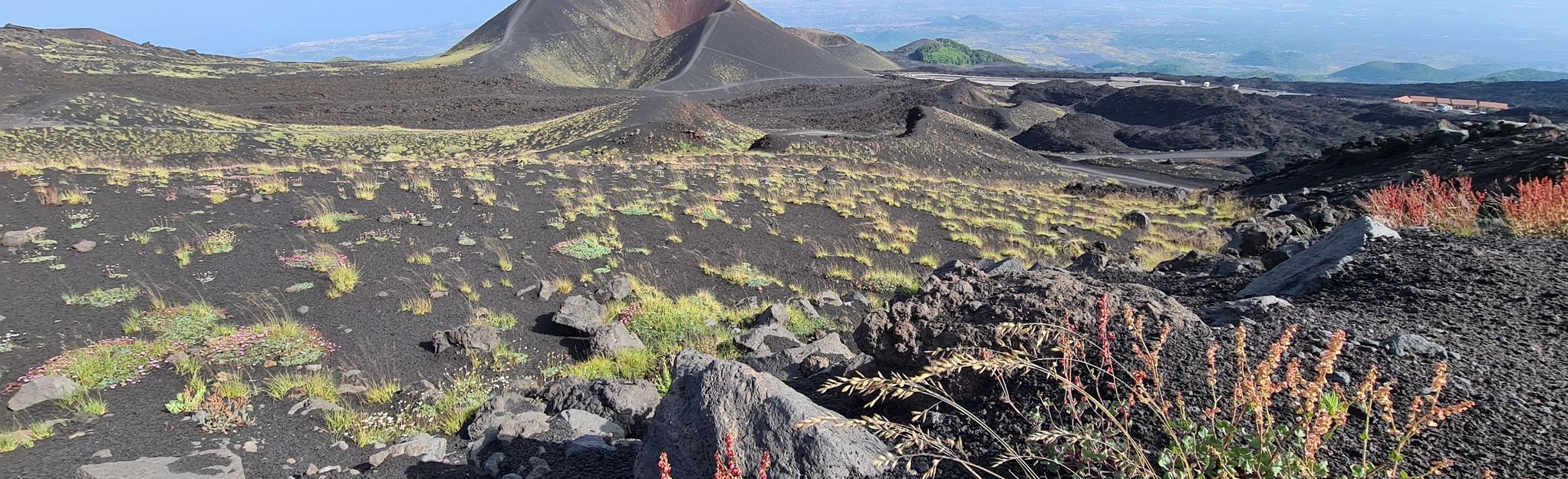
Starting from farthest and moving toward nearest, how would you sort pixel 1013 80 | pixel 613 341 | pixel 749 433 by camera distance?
pixel 1013 80
pixel 613 341
pixel 749 433

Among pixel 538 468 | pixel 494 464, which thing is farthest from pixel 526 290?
pixel 538 468

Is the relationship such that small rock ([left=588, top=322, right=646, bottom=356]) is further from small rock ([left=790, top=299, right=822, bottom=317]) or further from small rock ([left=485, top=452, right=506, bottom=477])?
small rock ([left=485, top=452, right=506, bottom=477])

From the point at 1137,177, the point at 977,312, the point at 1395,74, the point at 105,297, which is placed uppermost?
the point at 1395,74

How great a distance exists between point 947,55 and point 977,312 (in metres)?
140

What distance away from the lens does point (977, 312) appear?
3.15 m

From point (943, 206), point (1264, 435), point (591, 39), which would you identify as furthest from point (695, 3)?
point (1264, 435)

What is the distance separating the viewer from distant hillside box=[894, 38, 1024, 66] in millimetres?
132000

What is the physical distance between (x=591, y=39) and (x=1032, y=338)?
7349cm

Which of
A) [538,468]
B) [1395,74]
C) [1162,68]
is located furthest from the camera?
[1162,68]

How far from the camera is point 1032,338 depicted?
2510 mm

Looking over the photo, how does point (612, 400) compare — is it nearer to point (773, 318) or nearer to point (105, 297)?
point (773, 318)

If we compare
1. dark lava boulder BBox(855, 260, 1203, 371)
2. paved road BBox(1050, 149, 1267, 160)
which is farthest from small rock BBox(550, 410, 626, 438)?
paved road BBox(1050, 149, 1267, 160)

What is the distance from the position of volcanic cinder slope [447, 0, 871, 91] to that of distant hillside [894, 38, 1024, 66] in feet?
200

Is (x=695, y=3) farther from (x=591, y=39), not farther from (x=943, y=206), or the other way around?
(x=943, y=206)
